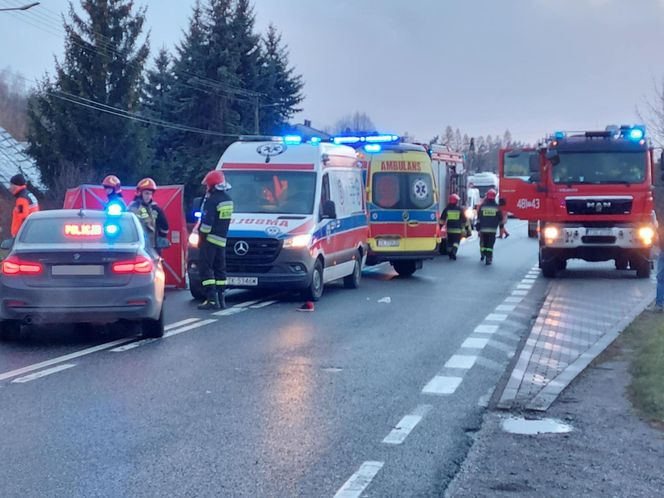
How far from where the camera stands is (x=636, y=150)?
22.4m

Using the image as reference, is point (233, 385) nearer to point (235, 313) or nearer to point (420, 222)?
point (235, 313)

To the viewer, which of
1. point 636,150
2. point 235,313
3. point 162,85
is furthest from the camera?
point 162,85

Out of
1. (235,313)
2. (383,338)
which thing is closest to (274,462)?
(383,338)

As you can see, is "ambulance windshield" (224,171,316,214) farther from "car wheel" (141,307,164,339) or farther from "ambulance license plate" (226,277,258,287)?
"car wheel" (141,307,164,339)

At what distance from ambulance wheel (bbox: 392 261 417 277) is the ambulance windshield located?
5.88 metres

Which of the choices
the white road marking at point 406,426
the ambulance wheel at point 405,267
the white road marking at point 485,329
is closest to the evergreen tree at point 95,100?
the ambulance wheel at point 405,267

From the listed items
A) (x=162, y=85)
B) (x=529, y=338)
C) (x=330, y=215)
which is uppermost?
(x=162, y=85)

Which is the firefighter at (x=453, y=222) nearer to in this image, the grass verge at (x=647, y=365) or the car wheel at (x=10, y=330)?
the grass verge at (x=647, y=365)

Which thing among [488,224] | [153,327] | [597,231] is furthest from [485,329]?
[488,224]

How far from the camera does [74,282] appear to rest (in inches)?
460

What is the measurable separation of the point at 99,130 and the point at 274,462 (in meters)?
42.4

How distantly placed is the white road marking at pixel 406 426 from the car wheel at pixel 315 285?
812 cm

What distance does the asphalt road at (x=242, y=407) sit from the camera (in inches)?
258

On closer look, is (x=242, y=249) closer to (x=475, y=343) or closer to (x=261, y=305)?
(x=261, y=305)
